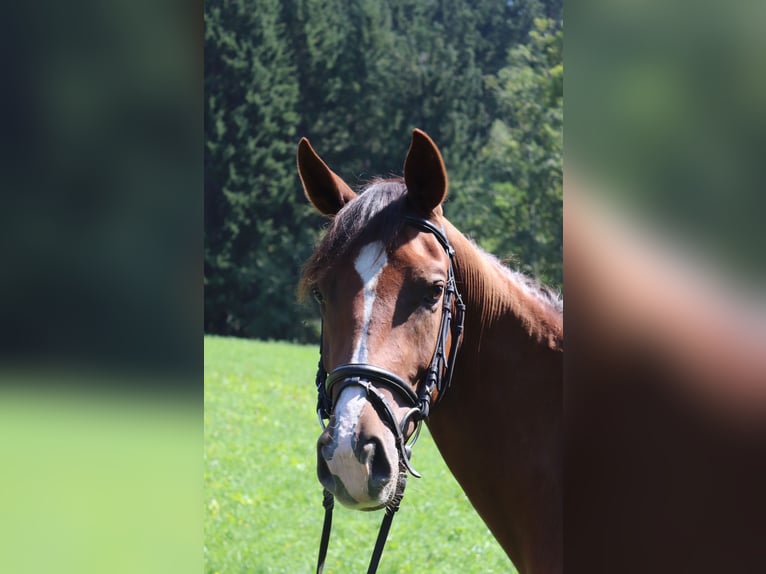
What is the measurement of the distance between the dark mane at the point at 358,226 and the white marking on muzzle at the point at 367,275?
0.12ft

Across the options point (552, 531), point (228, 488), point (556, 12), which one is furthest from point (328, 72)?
point (552, 531)

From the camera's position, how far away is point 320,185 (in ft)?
8.32

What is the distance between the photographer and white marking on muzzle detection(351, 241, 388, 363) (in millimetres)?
2090

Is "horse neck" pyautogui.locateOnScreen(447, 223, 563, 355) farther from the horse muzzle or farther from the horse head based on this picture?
the horse muzzle

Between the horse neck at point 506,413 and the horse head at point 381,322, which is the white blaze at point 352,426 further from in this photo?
the horse neck at point 506,413

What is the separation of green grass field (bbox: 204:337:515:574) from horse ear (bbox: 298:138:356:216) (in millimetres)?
1046

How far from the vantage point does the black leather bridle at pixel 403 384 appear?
2062 mm

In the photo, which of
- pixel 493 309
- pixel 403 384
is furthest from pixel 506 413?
pixel 403 384

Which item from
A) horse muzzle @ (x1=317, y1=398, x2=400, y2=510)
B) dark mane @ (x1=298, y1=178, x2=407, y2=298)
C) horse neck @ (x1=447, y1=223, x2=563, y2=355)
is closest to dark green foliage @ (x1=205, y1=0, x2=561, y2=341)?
horse neck @ (x1=447, y1=223, x2=563, y2=355)

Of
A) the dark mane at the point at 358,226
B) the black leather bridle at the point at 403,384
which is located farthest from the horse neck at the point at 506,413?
the dark mane at the point at 358,226
